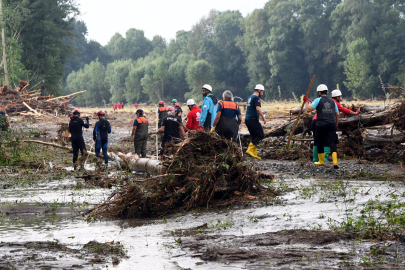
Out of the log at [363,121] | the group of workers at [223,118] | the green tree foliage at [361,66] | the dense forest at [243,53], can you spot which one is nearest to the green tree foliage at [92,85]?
the dense forest at [243,53]

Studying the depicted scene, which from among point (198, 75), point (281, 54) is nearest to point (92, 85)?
point (198, 75)

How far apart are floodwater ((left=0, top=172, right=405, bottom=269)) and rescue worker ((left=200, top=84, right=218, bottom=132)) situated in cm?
388

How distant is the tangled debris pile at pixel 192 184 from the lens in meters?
8.15

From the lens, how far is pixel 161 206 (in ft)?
27.1

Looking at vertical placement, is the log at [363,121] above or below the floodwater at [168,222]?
above

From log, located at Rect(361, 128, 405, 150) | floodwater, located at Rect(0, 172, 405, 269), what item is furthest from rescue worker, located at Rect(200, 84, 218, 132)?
log, located at Rect(361, 128, 405, 150)

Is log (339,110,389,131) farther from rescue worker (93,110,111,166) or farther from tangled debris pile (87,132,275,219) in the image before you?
rescue worker (93,110,111,166)

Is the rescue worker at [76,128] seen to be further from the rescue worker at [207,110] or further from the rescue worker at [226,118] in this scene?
the rescue worker at [226,118]

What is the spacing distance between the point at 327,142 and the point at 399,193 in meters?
3.39

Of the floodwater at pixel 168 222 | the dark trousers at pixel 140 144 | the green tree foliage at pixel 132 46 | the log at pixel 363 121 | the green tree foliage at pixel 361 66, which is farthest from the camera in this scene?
the green tree foliage at pixel 132 46

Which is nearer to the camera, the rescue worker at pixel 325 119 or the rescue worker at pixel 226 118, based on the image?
the rescue worker at pixel 325 119

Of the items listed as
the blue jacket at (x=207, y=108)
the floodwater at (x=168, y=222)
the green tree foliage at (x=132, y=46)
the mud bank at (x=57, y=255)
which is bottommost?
the floodwater at (x=168, y=222)

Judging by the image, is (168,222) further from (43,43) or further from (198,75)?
(198,75)

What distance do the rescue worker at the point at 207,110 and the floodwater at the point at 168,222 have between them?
12.7ft
